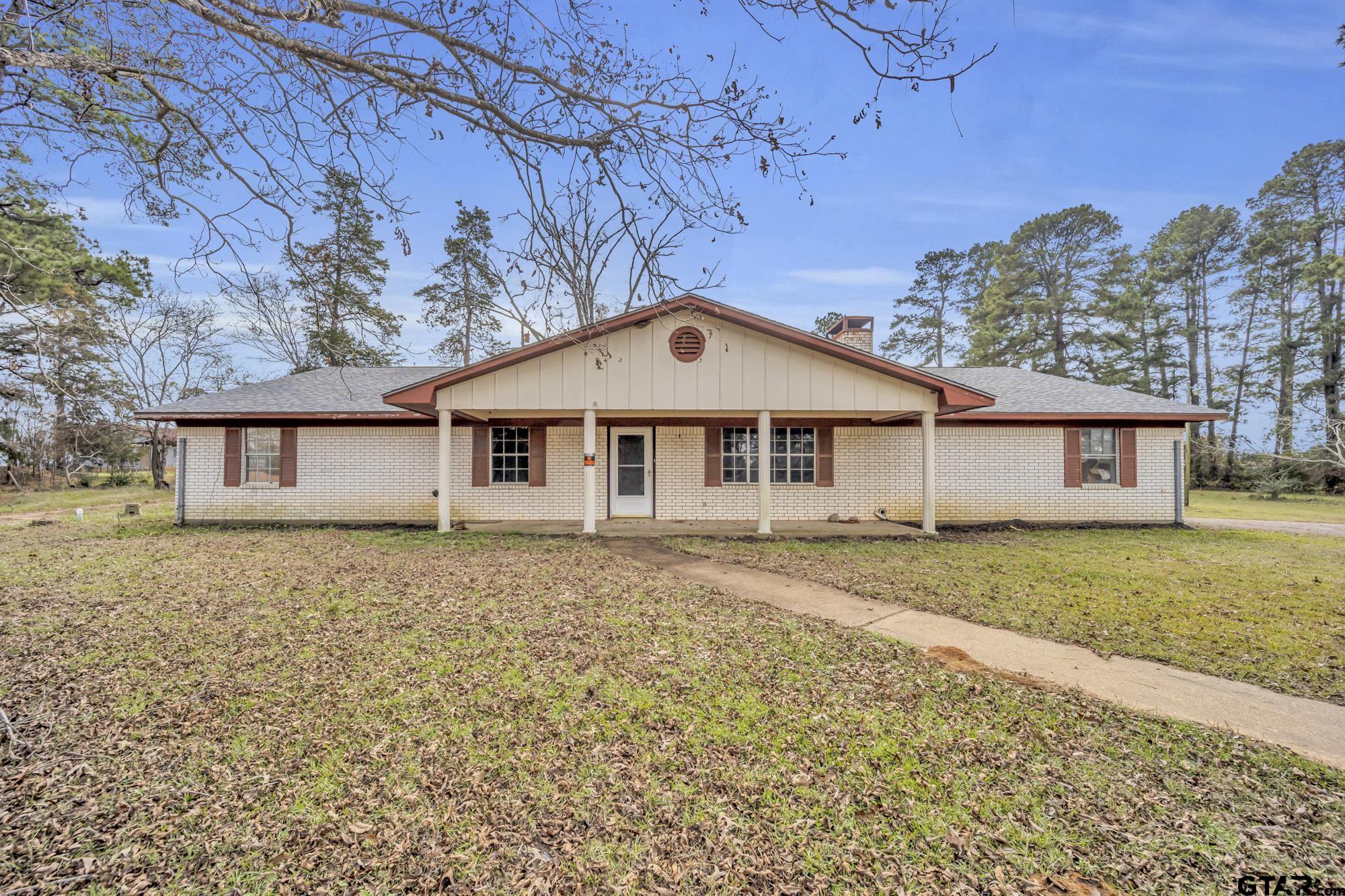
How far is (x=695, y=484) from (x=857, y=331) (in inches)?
230

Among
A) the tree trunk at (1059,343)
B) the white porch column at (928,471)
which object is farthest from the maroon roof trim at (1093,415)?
the tree trunk at (1059,343)

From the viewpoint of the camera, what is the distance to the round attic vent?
31.8 feet

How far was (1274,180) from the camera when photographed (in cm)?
2361

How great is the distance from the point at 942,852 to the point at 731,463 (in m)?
9.74

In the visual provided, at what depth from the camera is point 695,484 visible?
38.2 feet

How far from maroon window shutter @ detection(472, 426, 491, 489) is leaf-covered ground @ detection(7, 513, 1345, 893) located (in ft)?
22.5

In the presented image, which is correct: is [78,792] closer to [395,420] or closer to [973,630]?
[973,630]

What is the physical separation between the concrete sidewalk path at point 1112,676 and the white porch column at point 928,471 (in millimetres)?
4996

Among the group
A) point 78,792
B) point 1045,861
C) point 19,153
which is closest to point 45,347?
point 19,153

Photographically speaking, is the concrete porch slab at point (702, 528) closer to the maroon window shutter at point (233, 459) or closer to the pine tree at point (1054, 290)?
the maroon window shutter at point (233, 459)

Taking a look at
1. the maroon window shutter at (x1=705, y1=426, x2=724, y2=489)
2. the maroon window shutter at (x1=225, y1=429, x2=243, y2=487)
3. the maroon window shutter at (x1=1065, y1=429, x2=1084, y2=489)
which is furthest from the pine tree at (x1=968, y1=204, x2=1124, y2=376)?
the maroon window shutter at (x1=225, y1=429, x2=243, y2=487)

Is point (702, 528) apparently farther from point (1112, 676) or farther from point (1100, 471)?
point (1100, 471)

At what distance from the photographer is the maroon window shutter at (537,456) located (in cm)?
1147

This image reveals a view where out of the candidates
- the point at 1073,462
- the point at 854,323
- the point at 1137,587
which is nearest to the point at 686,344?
the point at 854,323
